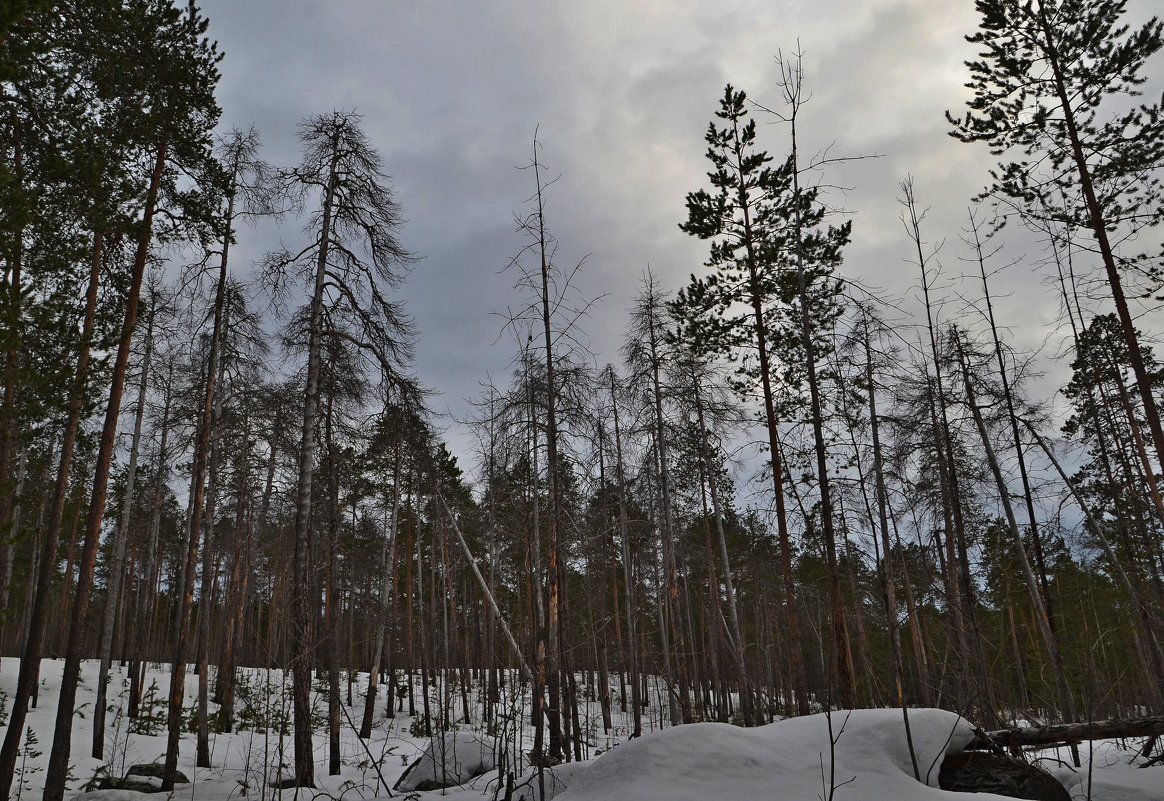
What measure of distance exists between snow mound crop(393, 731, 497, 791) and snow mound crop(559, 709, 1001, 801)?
4.51 m

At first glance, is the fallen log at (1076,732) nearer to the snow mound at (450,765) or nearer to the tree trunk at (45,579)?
the snow mound at (450,765)

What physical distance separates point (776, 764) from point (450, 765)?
6.66 m

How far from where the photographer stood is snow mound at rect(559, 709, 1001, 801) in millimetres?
4407

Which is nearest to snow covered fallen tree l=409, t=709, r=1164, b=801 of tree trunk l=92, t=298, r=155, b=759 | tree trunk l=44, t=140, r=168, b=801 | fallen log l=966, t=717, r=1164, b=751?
fallen log l=966, t=717, r=1164, b=751

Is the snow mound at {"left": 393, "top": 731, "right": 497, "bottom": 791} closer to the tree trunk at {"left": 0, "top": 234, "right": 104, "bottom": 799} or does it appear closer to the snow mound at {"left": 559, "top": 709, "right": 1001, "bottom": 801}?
the snow mound at {"left": 559, "top": 709, "right": 1001, "bottom": 801}

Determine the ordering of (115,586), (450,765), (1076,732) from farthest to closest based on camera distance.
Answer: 1. (115,586)
2. (450,765)
3. (1076,732)

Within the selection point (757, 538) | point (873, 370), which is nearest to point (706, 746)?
point (873, 370)

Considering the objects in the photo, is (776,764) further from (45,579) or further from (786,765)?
(45,579)

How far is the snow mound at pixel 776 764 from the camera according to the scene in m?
4.41

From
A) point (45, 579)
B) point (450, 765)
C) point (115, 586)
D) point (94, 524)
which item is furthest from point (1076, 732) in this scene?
point (115, 586)

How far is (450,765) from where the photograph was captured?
31.6 feet

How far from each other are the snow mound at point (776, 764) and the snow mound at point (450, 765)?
4512mm

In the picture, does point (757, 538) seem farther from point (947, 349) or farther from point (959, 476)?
point (947, 349)

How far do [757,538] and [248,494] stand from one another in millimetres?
19469
